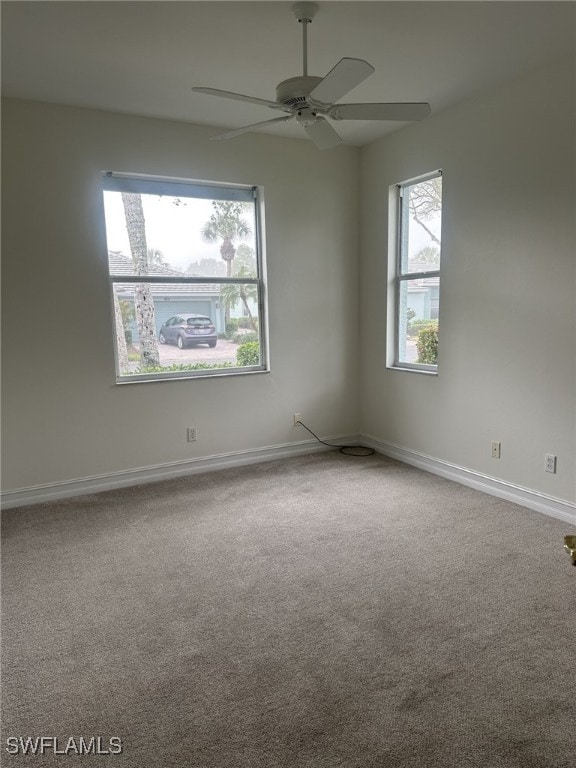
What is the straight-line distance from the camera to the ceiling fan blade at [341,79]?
189 centimetres

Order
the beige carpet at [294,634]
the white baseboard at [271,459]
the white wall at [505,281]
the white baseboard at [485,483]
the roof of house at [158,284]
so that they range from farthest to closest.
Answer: the roof of house at [158,284] < the white baseboard at [271,459] < the white baseboard at [485,483] < the white wall at [505,281] < the beige carpet at [294,634]

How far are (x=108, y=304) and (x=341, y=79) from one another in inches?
91.2

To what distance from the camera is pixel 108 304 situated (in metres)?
3.63

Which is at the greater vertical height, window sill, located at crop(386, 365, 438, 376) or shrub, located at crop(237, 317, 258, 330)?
shrub, located at crop(237, 317, 258, 330)

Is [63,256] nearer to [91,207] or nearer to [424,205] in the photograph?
[91,207]

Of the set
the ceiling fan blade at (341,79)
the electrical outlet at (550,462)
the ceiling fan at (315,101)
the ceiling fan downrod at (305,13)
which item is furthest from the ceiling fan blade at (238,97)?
the electrical outlet at (550,462)

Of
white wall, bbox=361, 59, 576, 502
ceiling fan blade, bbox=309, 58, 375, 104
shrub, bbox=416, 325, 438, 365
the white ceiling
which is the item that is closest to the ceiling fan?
ceiling fan blade, bbox=309, 58, 375, 104

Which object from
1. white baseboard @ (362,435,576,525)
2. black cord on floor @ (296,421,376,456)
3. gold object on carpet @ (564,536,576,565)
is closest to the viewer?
gold object on carpet @ (564,536,576,565)

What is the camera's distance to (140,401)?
3826mm

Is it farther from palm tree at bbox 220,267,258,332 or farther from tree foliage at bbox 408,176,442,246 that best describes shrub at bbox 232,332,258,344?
tree foliage at bbox 408,176,442,246

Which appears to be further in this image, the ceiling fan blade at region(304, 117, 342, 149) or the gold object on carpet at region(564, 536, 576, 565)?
the ceiling fan blade at region(304, 117, 342, 149)

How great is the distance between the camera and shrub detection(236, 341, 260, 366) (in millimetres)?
4273

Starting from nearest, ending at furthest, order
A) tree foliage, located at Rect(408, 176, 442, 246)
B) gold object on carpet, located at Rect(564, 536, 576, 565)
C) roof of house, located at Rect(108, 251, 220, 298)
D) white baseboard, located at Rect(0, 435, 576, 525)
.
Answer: gold object on carpet, located at Rect(564, 536, 576, 565)
white baseboard, located at Rect(0, 435, 576, 525)
roof of house, located at Rect(108, 251, 220, 298)
tree foliage, located at Rect(408, 176, 442, 246)

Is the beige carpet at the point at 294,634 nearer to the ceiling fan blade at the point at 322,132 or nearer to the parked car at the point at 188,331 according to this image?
the parked car at the point at 188,331
